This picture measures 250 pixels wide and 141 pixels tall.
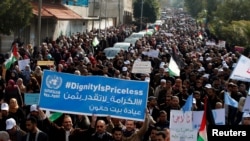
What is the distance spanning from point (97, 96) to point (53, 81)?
0.81m

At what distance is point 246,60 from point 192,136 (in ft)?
15.7

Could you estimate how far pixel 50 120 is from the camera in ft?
35.0

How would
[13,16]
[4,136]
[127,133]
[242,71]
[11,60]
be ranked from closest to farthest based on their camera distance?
[4,136] → [127,133] → [242,71] → [11,60] → [13,16]

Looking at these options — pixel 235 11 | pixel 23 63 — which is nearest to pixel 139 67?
pixel 23 63

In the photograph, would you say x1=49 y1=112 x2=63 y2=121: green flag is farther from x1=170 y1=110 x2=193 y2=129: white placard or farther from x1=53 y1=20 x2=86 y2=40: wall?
x1=53 y1=20 x2=86 y2=40: wall

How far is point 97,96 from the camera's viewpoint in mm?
10492

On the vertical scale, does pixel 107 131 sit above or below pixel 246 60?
below

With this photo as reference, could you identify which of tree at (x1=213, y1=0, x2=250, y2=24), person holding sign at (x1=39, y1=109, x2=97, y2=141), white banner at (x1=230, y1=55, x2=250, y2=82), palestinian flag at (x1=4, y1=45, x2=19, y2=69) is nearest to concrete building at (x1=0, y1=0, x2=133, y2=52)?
palestinian flag at (x1=4, y1=45, x2=19, y2=69)

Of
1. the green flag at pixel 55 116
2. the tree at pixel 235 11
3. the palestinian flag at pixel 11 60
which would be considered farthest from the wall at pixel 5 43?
the tree at pixel 235 11

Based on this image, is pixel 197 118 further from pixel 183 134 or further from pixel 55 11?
pixel 55 11

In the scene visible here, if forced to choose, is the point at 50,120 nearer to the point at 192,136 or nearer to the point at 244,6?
the point at 192,136

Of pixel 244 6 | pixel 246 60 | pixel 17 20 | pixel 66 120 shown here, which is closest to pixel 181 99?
pixel 246 60

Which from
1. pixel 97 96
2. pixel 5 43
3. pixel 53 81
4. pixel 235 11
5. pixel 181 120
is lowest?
pixel 5 43

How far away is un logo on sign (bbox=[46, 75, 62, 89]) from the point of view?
34.9 ft
